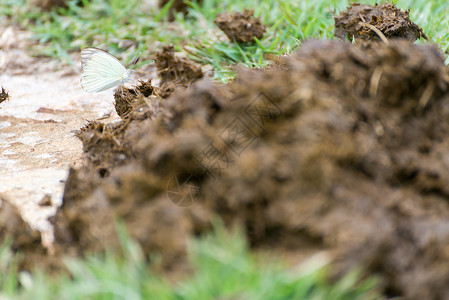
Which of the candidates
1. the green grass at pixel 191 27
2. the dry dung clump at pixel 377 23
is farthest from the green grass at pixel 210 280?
the green grass at pixel 191 27

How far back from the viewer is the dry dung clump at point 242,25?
460cm

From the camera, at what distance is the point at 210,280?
1.40 m

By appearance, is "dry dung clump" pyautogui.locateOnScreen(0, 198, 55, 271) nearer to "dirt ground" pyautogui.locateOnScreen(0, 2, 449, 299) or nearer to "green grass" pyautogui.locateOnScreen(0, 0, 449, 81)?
"dirt ground" pyautogui.locateOnScreen(0, 2, 449, 299)

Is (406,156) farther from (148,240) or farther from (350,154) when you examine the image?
(148,240)

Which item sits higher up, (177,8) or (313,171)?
(313,171)

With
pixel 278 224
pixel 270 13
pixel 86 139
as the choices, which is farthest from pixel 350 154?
pixel 270 13

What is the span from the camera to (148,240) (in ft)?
5.10

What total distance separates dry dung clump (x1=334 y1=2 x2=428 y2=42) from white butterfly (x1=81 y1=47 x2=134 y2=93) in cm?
201

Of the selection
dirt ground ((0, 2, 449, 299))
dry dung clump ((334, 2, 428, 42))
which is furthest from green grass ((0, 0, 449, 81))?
dirt ground ((0, 2, 449, 299))

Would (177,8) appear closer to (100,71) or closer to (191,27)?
(191,27)

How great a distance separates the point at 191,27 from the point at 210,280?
442cm

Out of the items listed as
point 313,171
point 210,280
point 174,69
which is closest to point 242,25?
point 174,69

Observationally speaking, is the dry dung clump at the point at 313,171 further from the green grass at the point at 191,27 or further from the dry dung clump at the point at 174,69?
the green grass at the point at 191,27

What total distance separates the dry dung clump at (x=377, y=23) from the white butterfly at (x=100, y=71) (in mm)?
2012
